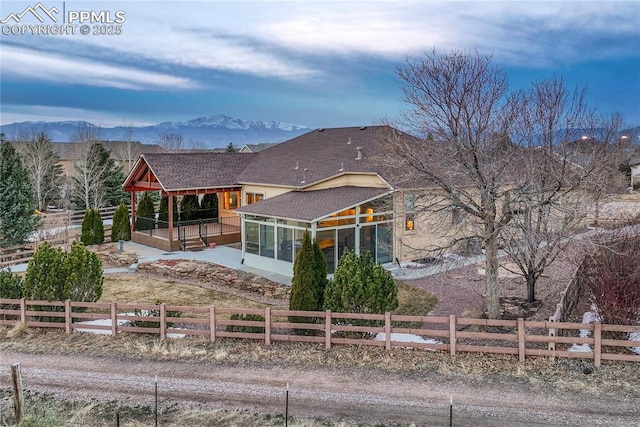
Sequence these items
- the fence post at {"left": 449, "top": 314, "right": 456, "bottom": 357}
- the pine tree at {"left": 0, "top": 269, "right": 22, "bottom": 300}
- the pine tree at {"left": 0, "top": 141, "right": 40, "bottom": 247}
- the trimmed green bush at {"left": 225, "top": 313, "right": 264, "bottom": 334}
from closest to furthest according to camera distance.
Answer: the fence post at {"left": 449, "top": 314, "right": 456, "bottom": 357}, the trimmed green bush at {"left": 225, "top": 313, "right": 264, "bottom": 334}, the pine tree at {"left": 0, "top": 269, "right": 22, "bottom": 300}, the pine tree at {"left": 0, "top": 141, "right": 40, "bottom": 247}

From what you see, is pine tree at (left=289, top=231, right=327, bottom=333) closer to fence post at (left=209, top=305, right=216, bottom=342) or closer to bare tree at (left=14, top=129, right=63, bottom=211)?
fence post at (left=209, top=305, right=216, bottom=342)

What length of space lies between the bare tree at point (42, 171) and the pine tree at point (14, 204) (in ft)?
49.1

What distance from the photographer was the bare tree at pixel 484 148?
1191 centimetres

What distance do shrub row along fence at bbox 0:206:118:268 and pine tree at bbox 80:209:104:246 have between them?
0.82 meters

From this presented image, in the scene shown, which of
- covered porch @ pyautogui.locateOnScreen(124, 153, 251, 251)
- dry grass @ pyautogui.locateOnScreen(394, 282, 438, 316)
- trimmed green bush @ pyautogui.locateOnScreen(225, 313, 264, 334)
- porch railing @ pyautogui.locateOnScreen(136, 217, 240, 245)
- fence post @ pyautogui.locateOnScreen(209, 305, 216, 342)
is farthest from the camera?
porch railing @ pyautogui.locateOnScreen(136, 217, 240, 245)

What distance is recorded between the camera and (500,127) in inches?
497

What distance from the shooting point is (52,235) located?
93.8 ft

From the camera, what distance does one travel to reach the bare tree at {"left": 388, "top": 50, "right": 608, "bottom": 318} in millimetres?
11906

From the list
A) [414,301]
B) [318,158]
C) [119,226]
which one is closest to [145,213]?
[119,226]

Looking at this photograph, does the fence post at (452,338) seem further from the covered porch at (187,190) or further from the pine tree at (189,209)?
the pine tree at (189,209)

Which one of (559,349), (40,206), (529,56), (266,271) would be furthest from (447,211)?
(40,206)

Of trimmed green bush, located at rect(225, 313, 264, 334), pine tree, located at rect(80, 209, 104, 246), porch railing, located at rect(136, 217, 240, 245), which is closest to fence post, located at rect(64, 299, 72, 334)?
trimmed green bush, located at rect(225, 313, 264, 334)

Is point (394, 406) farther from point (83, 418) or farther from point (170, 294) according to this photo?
point (170, 294)

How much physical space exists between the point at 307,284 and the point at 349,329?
2003 millimetres
